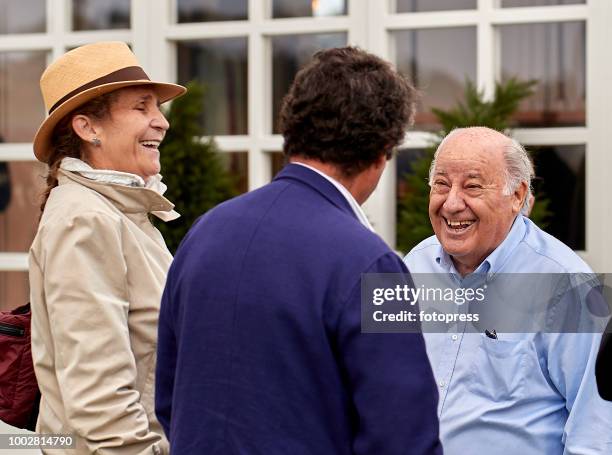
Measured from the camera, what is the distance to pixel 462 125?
15.6ft

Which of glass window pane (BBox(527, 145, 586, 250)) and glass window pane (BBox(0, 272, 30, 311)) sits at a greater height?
glass window pane (BBox(527, 145, 586, 250))

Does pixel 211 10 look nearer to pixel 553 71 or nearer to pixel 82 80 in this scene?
pixel 553 71

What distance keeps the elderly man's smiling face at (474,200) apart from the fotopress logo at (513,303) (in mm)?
81

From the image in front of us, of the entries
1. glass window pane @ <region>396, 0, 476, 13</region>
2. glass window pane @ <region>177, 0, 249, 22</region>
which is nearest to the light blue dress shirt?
glass window pane @ <region>396, 0, 476, 13</region>

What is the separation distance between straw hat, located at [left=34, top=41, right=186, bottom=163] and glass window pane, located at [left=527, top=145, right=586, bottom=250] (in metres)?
2.58

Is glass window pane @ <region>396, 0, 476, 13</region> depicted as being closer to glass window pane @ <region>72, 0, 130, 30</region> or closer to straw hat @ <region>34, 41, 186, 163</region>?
glass window pane @ <region>72, 0, 130, 30</region>

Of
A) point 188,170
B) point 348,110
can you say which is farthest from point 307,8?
point 348,110

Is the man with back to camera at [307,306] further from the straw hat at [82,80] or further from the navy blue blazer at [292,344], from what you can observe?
the straw hat at [82,80]

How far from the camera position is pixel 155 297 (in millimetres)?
2529

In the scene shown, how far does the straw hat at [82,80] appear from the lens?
270 centimetres

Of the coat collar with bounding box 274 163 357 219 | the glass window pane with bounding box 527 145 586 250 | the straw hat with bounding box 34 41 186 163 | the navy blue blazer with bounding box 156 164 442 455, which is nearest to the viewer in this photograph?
the navy blue blazer with bounding box 156 164 442 455

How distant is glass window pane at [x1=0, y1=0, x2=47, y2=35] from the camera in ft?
19.1

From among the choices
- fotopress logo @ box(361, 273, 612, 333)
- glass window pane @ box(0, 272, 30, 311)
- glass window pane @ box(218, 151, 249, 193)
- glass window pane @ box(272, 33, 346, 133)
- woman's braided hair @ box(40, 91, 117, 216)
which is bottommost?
glass window pane @ box(0, 272, 30, 311)

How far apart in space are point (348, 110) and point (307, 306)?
0.36m
